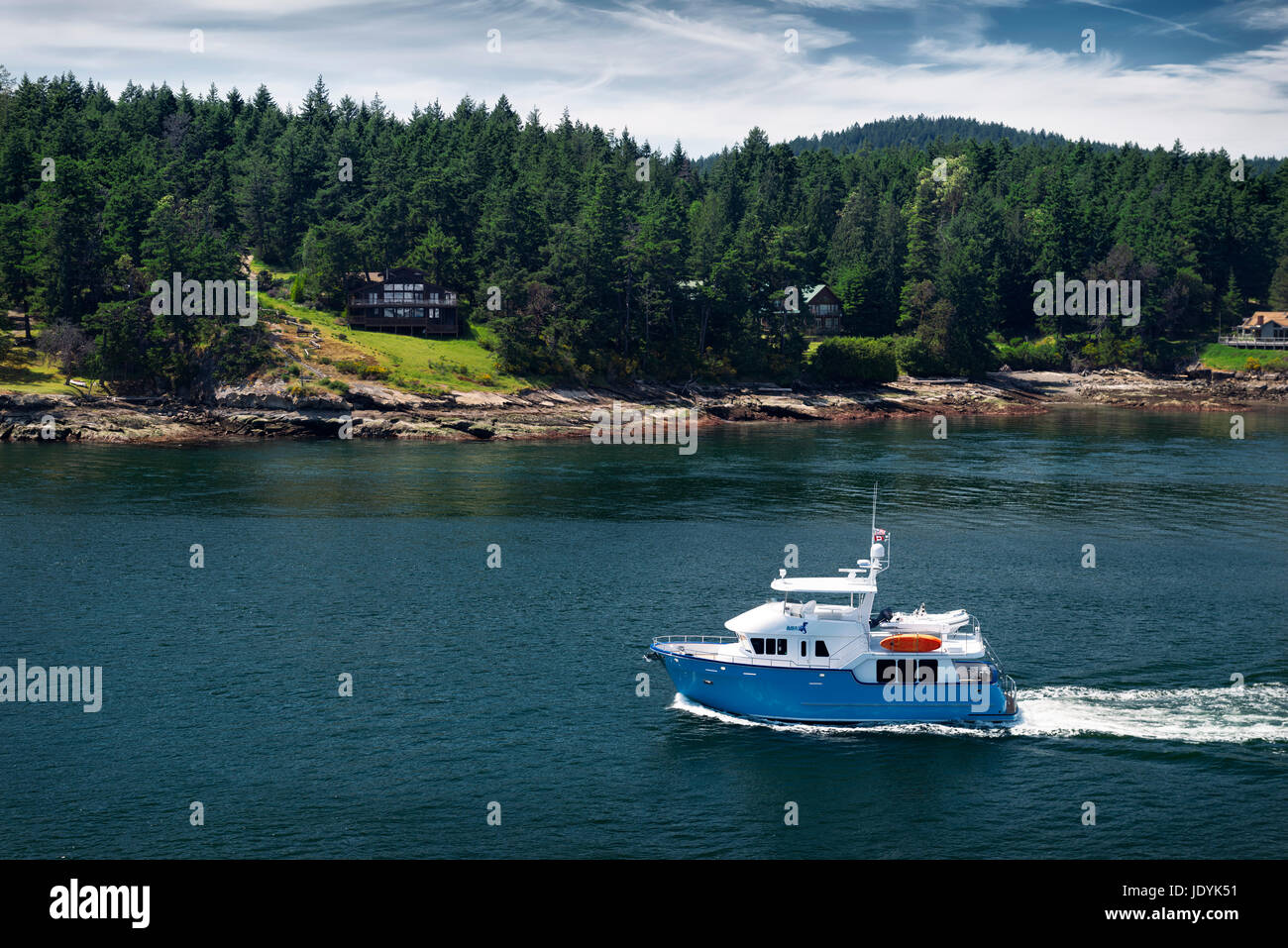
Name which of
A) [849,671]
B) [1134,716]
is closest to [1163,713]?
[1134,716]

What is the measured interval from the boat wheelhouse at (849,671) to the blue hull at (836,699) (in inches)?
1.8

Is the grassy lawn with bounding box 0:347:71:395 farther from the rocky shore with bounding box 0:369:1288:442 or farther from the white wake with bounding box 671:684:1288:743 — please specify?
the white wake with bounding box 671:684:1288:743

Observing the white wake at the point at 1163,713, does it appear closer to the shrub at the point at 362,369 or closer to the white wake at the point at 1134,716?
the white wake at the point at 1134,716

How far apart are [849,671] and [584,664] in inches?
604

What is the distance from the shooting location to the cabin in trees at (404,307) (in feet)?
602

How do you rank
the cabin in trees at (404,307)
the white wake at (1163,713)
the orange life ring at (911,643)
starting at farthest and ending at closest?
the cabin in trees at (404,307) < the orange life ring at (911,643) < the white wake at (1163,713)

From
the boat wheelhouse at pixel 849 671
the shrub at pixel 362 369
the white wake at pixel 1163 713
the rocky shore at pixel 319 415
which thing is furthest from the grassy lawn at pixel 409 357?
the white wake at pixel 1163 713

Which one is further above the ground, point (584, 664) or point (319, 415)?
point (319, 415)

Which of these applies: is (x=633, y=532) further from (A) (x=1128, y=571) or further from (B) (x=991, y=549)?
(A) (x=1128, y=571)

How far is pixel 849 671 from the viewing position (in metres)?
51.4

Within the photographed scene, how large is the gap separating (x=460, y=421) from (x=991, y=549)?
8523cm

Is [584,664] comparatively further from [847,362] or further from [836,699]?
[847,362]
